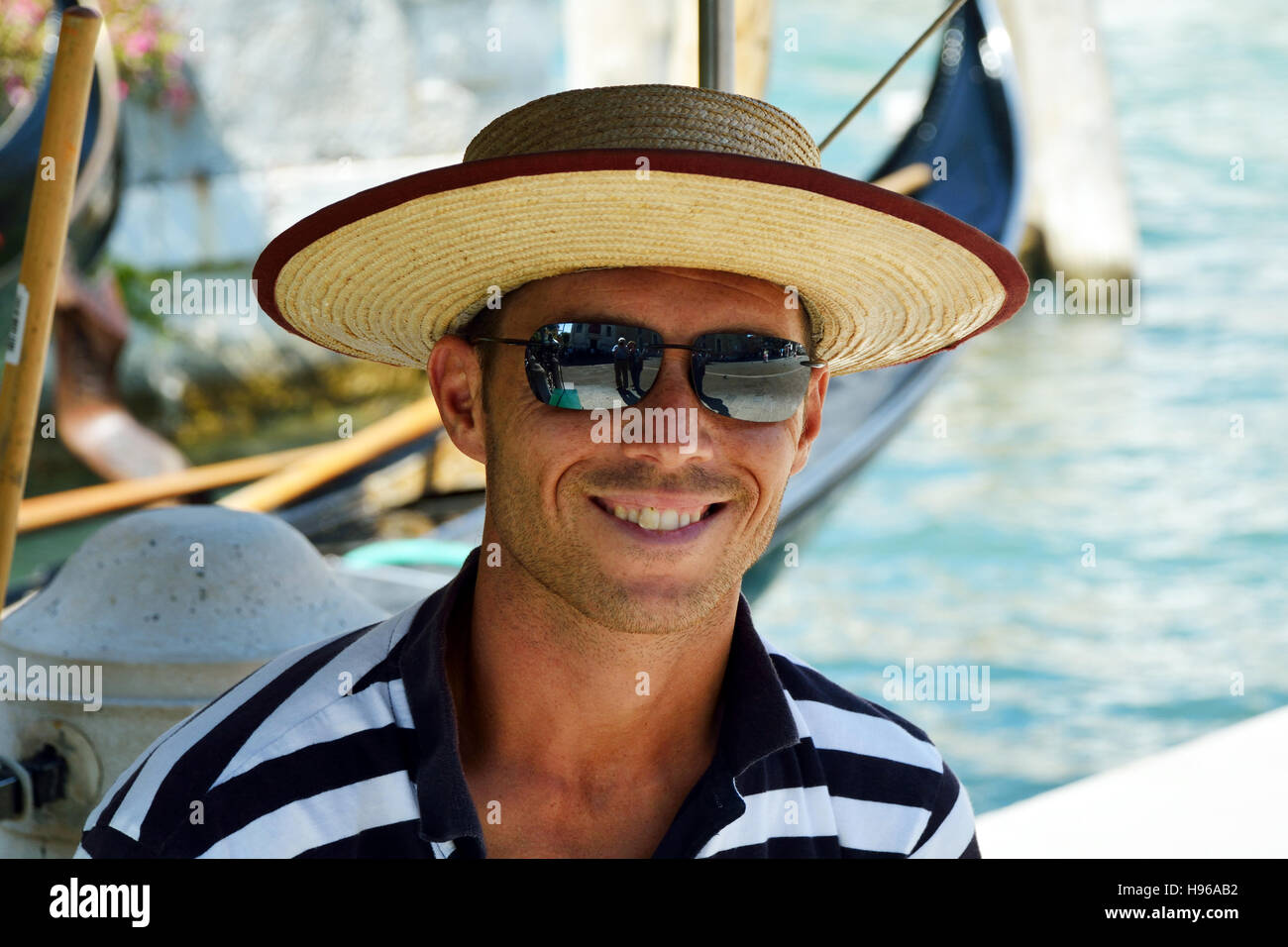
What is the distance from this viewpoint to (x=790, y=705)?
61.2 inches

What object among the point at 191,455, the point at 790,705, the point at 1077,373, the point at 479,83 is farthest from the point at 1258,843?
the point at 1077,373

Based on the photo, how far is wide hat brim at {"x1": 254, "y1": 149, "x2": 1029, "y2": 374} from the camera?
1.36 m

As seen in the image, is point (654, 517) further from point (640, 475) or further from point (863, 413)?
point (863, 413)

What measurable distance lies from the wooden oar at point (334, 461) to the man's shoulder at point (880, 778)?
3752 millimetres

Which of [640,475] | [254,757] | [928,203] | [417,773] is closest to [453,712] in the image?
[417,773]

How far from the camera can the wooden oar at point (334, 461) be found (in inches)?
205

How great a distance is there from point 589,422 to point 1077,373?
37.6 ft

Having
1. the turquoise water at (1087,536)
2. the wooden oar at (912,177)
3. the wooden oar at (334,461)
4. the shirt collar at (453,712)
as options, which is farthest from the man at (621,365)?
the wooden oar at (912,177)

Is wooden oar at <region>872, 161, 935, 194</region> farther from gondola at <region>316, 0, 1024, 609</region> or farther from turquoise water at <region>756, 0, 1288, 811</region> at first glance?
turquoise water at <region>756, 0, 1288, 811</region>

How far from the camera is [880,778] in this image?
1.54 metres

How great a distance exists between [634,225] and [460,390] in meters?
0.33

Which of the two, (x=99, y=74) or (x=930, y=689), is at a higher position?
(x=99, y=74)

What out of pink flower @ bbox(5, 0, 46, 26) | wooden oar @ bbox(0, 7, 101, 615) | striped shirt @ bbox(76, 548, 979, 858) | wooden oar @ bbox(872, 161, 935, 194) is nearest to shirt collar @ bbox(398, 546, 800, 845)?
striped shirt @ bbox(76, 548, 979, 858)
